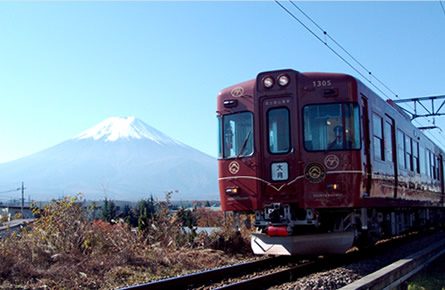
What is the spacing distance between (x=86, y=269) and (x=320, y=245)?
13.3ft

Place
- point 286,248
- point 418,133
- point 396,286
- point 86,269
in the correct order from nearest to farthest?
point 396,286 < point 86,269 < point 286,248 < point 418,133

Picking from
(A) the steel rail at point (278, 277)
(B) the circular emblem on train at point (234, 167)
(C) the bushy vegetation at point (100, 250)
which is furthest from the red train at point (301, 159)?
(C) the bushy vegetation at point (100, 250)

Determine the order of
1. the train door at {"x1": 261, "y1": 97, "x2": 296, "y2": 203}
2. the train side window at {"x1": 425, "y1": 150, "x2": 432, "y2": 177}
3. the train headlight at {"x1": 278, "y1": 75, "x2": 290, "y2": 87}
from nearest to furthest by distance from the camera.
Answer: the train door at {"x1": 261, "y1": 97, "x2": 296, "y2": 203} → the train headlight at {"x1": 278, "y1": 75, "x2": 290, "y2": 87} → the train side window at {"x1": 425, "y1": 150, "x2": 432, "y2": 177}

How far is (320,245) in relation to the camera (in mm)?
9797

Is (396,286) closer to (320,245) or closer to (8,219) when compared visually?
(320,245)

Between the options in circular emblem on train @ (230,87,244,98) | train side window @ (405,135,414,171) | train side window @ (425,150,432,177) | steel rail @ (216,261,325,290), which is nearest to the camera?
steel rail @ (216,261,325,290)

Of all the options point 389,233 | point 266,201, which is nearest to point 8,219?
point 266,201

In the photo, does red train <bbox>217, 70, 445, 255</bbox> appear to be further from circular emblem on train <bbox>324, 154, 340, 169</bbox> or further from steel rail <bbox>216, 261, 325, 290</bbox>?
steel rail <bbox>216, 261, 325, 290</bbox>

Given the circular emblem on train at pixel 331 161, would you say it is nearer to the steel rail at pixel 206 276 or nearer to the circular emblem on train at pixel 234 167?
the circular emblem on train at pixel 234 167

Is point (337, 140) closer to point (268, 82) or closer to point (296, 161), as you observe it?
point (296, 161)

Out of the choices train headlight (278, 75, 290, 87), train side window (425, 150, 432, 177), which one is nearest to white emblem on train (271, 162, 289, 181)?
train headlight (278, 75, 290, 87)

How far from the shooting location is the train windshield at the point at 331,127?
9688 millimetres

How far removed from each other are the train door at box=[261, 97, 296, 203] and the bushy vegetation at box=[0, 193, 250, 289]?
194cm

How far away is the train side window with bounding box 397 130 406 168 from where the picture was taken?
499 inches
